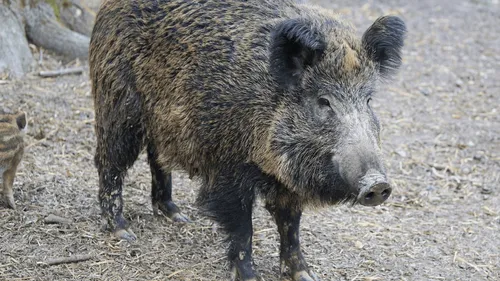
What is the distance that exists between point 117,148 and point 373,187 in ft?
7.54

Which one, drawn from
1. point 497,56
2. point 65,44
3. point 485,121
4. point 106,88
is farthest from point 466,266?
point 497,56

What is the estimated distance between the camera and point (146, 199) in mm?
6520

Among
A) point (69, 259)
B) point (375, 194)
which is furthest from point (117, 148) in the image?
point (375, 194)

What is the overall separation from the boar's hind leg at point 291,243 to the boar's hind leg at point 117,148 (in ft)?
3.99

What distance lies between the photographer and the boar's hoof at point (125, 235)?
18.6 ft

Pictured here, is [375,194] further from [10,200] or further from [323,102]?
[10,200]

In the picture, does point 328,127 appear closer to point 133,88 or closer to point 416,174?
point 133,88

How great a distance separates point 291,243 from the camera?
5.22m

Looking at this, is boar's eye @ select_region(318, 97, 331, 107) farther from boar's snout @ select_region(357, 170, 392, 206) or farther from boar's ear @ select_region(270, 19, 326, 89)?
boar's snout @ select_region(357, 170, 392, 206)

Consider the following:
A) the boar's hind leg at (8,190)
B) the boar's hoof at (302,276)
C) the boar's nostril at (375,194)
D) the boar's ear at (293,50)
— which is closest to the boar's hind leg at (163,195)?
the boar's hind leg at (8,190)

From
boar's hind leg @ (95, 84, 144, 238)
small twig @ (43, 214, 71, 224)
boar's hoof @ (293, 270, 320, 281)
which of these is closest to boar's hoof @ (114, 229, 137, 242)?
boar's hind leg @ (95, 84, 144, 238)

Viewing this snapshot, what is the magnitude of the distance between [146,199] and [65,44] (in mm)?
3092

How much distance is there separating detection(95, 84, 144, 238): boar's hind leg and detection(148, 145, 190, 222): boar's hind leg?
0.38 meters

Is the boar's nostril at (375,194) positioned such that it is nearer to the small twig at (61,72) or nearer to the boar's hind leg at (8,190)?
the boar's hind leg at (8,190)
